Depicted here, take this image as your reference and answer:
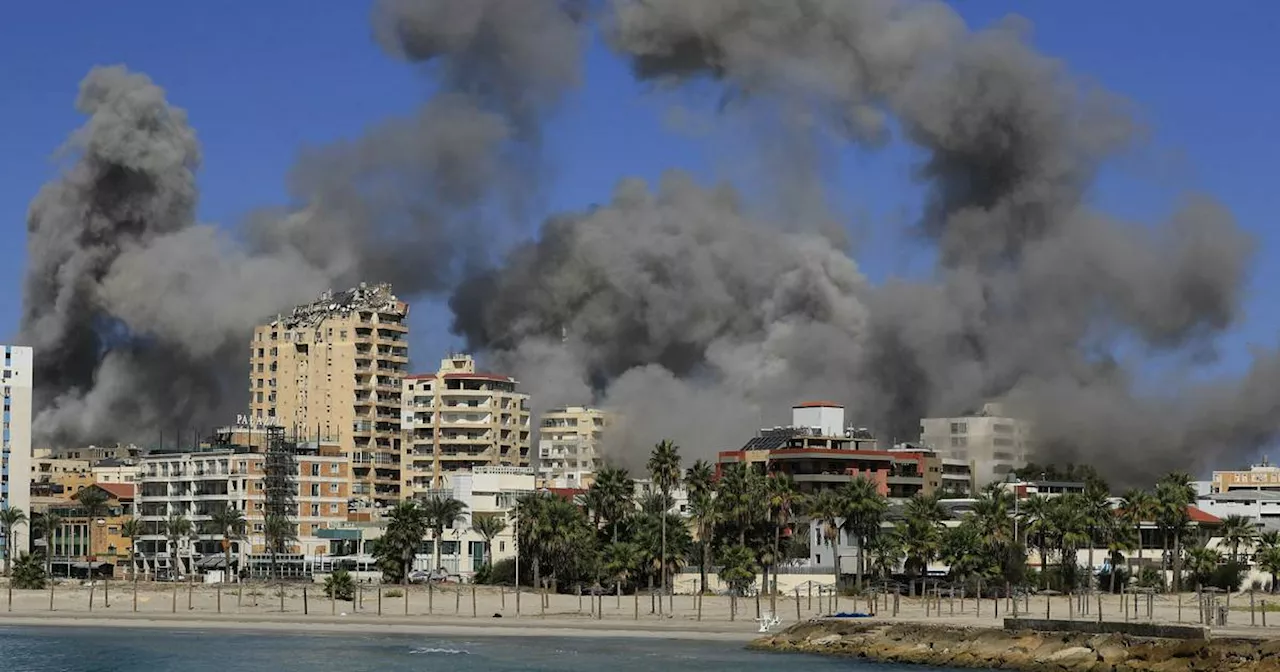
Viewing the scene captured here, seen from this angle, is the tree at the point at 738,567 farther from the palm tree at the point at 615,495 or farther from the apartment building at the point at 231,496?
the apartment building at the point at 231,496

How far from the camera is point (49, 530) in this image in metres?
152

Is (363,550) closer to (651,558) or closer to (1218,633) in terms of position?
(651,558)

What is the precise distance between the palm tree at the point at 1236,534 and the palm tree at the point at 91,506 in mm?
81329

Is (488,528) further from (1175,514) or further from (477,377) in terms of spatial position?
(477,377)

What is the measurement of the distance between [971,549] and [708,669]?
1531 inches

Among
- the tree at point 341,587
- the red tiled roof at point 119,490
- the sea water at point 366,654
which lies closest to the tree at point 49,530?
the red tiled roof at point 119,490

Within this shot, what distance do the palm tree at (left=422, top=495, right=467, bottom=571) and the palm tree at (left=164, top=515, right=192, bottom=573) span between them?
17.7 m

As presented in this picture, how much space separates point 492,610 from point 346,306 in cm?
7613

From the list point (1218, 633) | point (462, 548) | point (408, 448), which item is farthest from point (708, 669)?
point (408, 448)

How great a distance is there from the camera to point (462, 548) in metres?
145

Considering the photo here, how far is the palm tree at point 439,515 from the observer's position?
447 feet

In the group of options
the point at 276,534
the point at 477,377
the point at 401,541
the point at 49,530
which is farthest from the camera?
the point at 477,377

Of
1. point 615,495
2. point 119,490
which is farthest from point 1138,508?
point 119,490

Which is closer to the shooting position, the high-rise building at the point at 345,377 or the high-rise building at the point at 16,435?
the high-rise building at the point at 16,435
